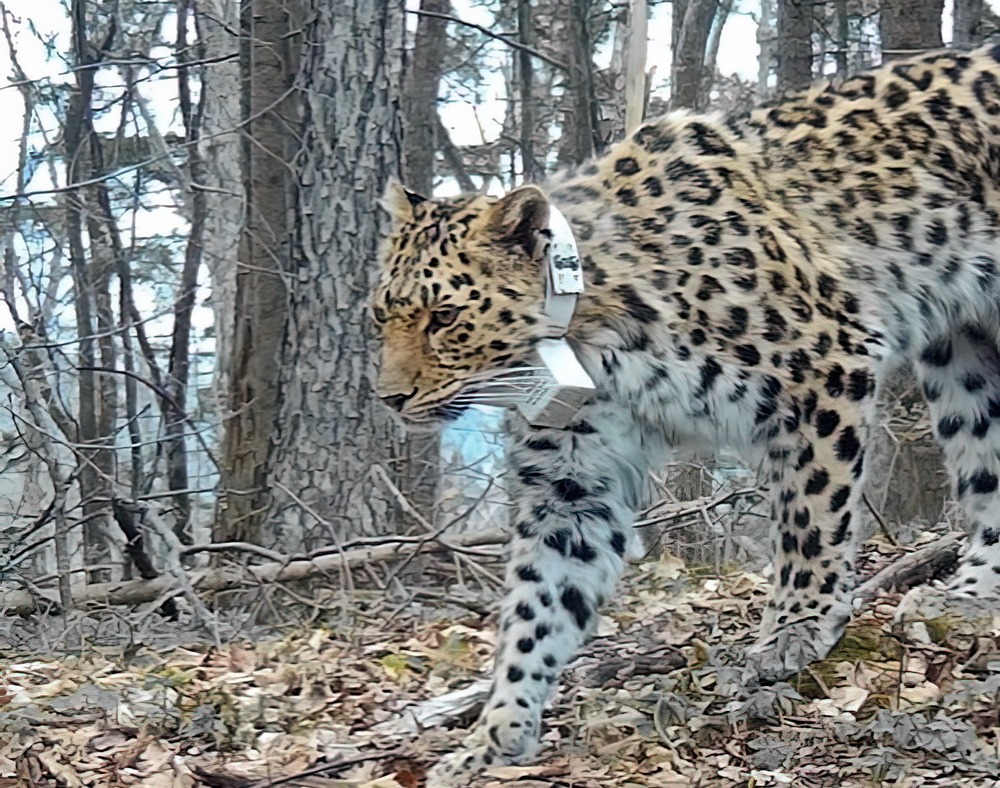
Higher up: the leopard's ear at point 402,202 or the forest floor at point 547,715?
the leopard's ear at point 402,202

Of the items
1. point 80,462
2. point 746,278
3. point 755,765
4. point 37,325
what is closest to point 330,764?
point 755,765

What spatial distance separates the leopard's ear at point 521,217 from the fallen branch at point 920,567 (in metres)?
2.00

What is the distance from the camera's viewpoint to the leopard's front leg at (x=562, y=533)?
13.3ft

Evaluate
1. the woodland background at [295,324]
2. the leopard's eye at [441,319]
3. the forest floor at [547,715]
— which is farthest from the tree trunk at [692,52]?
the leopard's eye at [441,319]

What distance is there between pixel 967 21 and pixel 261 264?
16.8 ft

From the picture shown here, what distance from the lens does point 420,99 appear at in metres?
11.9

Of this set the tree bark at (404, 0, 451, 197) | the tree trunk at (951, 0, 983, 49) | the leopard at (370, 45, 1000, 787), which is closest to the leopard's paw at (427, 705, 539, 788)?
the leopard at (370, 45, 1000, 787)

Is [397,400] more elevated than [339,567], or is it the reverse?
[397,400]

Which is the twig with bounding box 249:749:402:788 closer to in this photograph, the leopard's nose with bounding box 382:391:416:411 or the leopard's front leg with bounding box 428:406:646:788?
the leopard's front leg with bounding box 428:406:646:788

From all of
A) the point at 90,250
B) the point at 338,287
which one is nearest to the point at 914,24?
the point at 338,287

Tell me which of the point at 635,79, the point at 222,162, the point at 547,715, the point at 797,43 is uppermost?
the point at 797,43

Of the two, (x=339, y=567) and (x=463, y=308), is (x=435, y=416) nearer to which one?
(x=463, y=308)

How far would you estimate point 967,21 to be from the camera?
8.91 meters

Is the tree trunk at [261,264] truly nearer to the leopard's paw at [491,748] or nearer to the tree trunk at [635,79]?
the tree trunk at [635,79]
